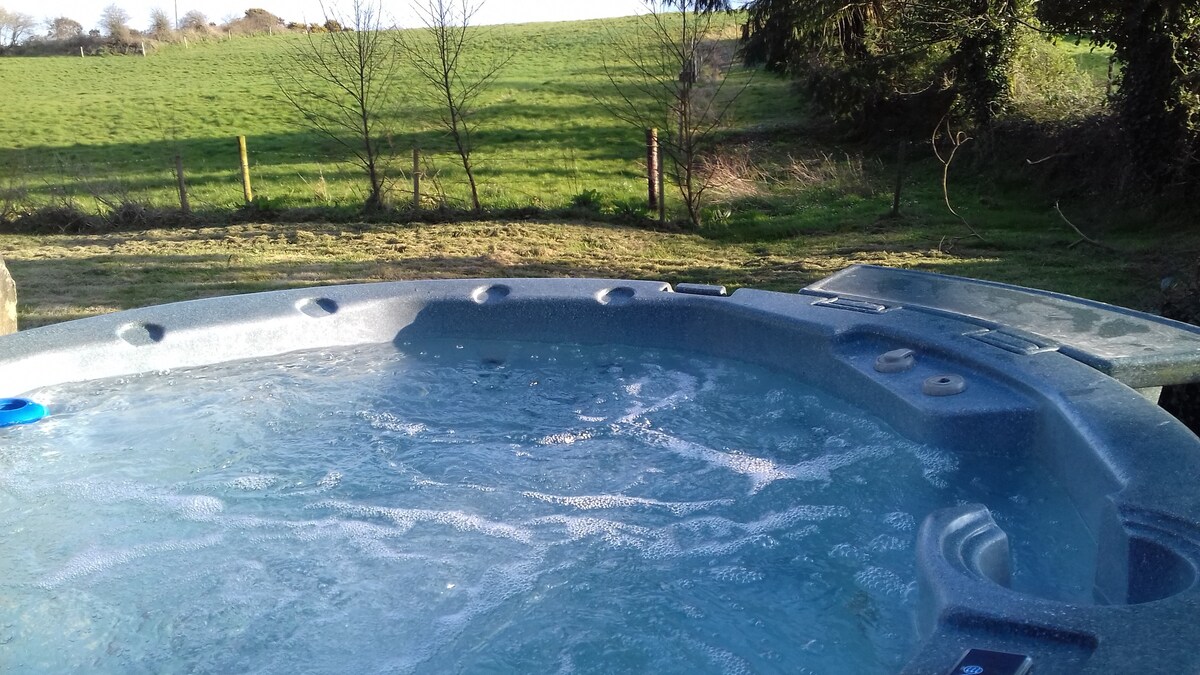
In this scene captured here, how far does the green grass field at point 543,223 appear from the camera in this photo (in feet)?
20.7

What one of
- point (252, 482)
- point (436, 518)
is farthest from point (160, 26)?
point (436, 518)

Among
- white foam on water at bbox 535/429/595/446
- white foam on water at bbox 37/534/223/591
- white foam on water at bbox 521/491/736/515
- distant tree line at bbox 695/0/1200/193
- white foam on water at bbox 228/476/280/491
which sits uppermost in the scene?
distant tree line at bbox 695/0/1200/193

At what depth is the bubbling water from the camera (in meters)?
2.36

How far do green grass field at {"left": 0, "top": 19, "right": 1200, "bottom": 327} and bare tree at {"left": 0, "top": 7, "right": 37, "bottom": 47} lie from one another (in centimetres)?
993

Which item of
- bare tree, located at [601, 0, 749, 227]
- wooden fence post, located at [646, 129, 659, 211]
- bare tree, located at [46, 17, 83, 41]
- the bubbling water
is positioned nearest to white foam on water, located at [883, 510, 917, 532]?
the bubbling water

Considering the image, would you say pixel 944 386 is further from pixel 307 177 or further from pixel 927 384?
pixel 307 177

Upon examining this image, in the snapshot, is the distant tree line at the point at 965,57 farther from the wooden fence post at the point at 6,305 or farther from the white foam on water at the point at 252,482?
the white foam on water at the point at 252,482

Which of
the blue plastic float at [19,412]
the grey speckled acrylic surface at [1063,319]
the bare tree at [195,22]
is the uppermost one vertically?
the bare tree at [195,22]

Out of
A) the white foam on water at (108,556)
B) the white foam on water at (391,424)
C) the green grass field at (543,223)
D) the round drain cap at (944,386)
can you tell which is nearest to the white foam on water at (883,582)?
the round drain cap at (944,386)

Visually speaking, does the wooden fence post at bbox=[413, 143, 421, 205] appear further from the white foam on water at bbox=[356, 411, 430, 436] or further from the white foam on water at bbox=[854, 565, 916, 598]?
the white foam on water at bbox=[854, 565, 916, 598]

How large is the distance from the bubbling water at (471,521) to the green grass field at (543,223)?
2348 mm

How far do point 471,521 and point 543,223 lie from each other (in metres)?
5.42

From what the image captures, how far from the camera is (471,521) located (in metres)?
2.99

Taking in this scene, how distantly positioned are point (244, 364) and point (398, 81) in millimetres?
14706
